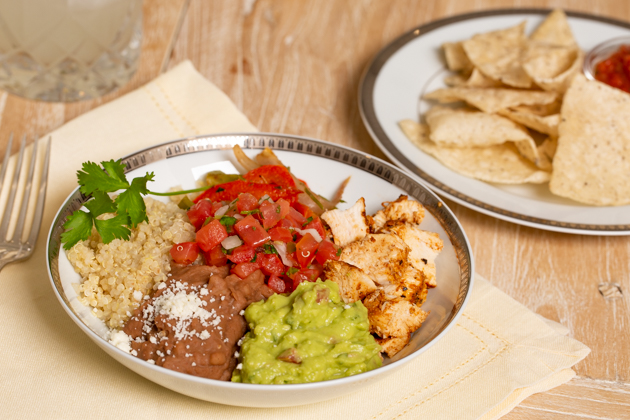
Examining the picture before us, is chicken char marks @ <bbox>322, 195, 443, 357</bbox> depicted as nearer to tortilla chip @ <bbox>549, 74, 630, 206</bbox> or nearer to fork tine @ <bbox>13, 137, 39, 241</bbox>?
tortilla chip @ <bbox>549, 74, 630, 206</bbox>

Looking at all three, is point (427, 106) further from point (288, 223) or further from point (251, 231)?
point (251, 231)

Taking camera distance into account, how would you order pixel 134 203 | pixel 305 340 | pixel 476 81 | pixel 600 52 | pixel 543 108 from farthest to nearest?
pixel 600 52 → pixel 476 81 → pixel 543 108 → pixel 134 203 → pixel 305 340

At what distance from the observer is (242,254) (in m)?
2.14

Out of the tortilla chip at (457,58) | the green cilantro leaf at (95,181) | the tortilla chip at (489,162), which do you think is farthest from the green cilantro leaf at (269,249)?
the tortilla chip at (457,58)

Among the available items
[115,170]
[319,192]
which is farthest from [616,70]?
[115,170]

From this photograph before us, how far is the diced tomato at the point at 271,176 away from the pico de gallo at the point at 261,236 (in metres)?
0.04

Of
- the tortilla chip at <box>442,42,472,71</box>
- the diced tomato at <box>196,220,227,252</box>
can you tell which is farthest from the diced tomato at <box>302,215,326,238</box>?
the tortilla chip at <box>442,42,472,71</box>

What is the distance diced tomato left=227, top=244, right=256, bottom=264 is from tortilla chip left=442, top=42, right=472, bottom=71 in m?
2.34

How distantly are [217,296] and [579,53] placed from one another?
111 inches

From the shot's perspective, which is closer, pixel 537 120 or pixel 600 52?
pixel 537 120

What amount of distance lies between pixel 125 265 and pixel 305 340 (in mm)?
767

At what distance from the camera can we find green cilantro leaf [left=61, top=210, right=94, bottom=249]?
2.15 metres

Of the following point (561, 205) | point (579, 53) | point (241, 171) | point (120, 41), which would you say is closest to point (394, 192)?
point (241, 171)

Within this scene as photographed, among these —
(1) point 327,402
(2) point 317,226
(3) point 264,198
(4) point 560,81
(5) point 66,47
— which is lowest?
(1) point 327,402
